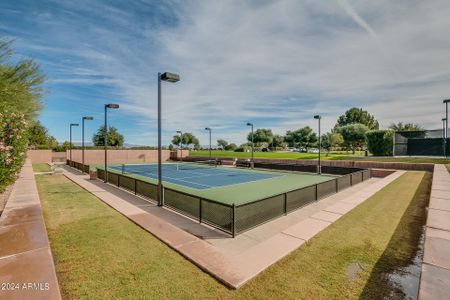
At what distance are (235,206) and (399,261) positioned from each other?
4.36m

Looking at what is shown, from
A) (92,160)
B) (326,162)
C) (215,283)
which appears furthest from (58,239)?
(92,160)

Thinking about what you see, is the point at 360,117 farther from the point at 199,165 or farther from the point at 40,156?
the point at 40,156

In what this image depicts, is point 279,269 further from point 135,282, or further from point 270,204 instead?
point 270,204

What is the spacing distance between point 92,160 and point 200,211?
47861 mm

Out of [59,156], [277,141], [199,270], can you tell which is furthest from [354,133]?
[199,270]

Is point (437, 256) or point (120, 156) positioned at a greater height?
point (120, 156)

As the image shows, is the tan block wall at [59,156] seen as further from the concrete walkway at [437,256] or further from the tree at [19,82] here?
the concrete walkway at [437,256]

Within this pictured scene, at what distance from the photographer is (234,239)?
757 centimetres

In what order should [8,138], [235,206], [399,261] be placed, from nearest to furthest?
[399,261] < [235,206] < [8,138]

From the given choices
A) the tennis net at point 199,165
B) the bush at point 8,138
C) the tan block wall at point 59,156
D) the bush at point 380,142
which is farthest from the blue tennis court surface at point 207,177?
the tan block wall at point 59,156

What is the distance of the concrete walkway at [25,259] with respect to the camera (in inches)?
162

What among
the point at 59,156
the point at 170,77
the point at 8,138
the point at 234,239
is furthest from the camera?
the point at 59,156

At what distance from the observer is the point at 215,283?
475 cm

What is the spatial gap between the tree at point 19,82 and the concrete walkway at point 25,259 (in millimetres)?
5107
